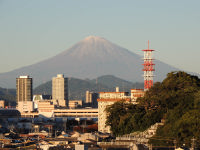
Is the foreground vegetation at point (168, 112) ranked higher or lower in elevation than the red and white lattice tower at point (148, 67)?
lower

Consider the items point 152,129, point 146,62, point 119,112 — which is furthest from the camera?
point 146,62

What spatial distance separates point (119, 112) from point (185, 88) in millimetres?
12818

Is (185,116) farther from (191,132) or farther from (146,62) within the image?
(146,62)

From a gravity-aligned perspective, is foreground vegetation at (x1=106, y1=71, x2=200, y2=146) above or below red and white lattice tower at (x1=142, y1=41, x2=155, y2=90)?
below

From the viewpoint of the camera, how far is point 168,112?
11431cm

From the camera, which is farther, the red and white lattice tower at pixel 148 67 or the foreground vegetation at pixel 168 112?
the red and white lattice tower at pixel 148 67

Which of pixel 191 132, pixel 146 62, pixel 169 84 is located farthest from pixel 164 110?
pixel 146 62

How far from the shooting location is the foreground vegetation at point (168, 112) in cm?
9744

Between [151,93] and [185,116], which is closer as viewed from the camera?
[185,116]

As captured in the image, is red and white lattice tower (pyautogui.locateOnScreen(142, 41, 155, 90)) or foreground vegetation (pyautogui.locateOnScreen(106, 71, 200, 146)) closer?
foreground vegetation (pyautogui.locateOnScreen(106, 71, 200, 146))

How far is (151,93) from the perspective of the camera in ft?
442

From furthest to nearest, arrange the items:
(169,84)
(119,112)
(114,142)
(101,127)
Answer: (101,127) < (169,84) < (119,112) < (114,142)

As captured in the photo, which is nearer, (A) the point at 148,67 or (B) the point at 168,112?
(B) the point at 168,112

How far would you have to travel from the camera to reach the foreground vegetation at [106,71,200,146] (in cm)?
9744
